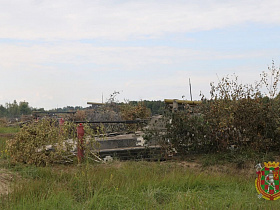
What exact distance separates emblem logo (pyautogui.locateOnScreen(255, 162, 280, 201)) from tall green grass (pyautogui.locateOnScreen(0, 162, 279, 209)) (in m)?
0.57

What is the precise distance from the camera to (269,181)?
451cm

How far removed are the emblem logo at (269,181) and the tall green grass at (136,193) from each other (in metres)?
0.57

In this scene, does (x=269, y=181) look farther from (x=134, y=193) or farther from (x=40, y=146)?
(x=40, y=146)

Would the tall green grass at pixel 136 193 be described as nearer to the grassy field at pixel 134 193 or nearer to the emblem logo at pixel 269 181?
the grassy field at pixel 134 193

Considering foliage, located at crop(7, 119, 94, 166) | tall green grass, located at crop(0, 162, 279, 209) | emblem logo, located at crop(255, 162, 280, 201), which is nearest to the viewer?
emblem logo, located at crop(255, 162, 280, 201)

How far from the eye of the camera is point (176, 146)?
10109mm

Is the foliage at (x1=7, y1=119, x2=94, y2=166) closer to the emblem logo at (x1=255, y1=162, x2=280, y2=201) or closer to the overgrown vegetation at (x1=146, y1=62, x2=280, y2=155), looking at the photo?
the overgrown vegetation at (x1=146, y1=62, x2=280, y2=155)

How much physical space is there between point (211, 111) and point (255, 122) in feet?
4.19

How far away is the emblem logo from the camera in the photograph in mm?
4438

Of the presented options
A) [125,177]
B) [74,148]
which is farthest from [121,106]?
[125,177]

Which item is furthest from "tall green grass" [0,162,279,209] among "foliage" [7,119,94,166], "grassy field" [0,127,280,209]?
"foliage" [7,119,94,166]

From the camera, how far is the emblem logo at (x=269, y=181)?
4438 mm

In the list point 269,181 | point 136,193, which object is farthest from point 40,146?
point 269,181

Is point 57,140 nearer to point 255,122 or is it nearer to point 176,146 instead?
point 176,146
